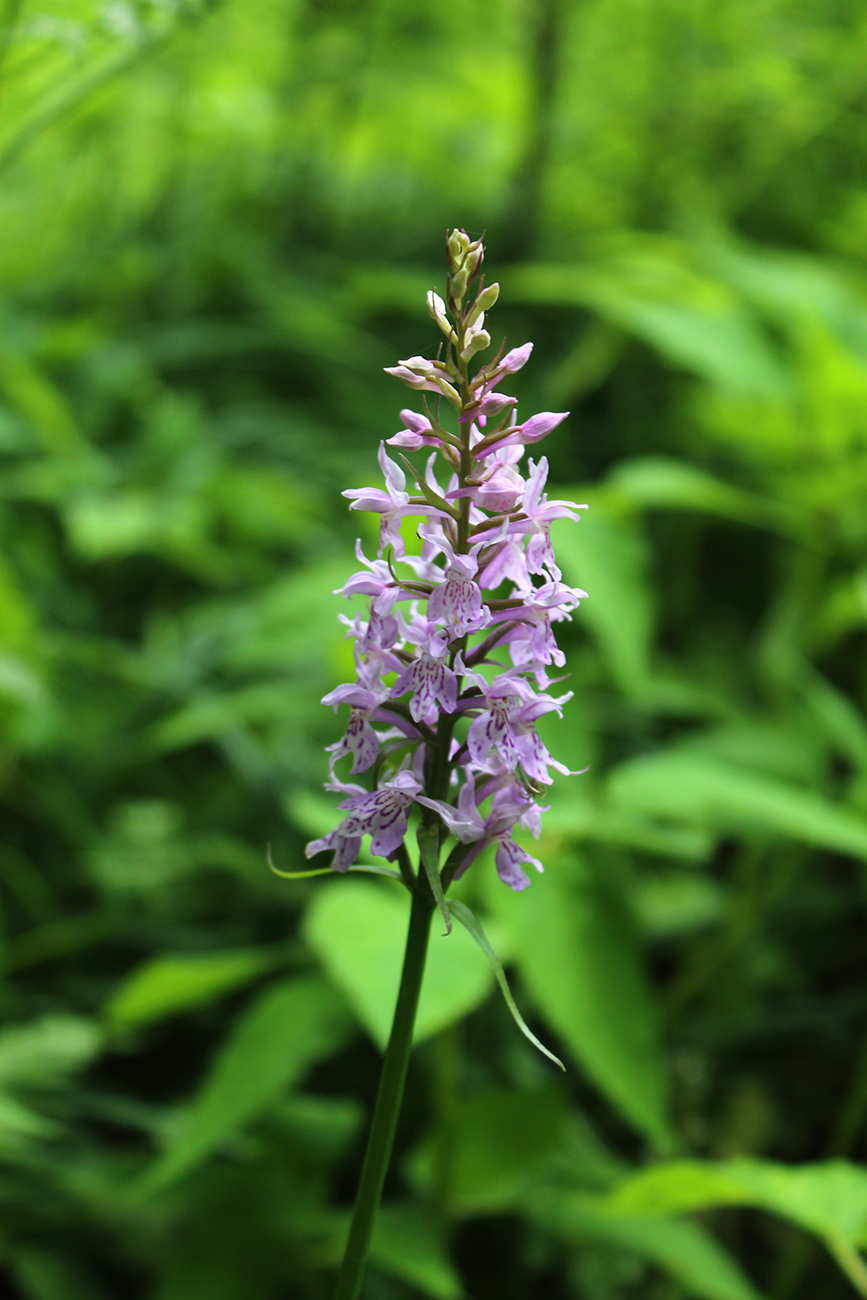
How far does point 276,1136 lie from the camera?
1.92 meters

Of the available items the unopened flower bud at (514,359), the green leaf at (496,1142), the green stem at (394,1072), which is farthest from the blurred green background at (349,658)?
the unopened flower bud at (514,359)

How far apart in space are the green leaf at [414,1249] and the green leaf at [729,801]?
2.55ft

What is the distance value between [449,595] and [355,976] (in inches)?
34.8

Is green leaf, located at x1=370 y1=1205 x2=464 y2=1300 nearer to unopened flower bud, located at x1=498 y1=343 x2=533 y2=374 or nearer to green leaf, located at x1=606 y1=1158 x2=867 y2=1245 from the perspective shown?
green leaf, located at x1=606 y1=1158 x2=867 y2=1245

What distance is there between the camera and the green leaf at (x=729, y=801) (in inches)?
67.4

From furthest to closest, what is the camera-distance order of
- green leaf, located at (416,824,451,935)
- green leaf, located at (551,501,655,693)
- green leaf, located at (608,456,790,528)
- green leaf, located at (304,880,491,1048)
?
green leaf, located at (608,456,790,528) → green leaf, located at (551,501,655,693) → green leaf, located at (304,880,491,1048) → green leaf, located at (416,824,451,935)

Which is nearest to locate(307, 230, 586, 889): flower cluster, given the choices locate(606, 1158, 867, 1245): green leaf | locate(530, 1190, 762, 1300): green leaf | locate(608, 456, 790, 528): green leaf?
locate(606, 1158, 867, 1245): green leaf

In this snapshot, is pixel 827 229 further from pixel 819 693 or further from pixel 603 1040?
pixel 603 1040

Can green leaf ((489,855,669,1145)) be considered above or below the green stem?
above

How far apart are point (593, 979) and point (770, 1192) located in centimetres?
44

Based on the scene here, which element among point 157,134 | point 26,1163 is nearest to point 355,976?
point 26,1163

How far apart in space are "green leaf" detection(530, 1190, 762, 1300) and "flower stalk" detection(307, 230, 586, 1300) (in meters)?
0.99

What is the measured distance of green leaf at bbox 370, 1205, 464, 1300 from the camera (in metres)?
1.52

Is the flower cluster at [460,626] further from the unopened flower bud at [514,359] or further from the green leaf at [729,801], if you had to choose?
Result: the green leaf at [729,801]
